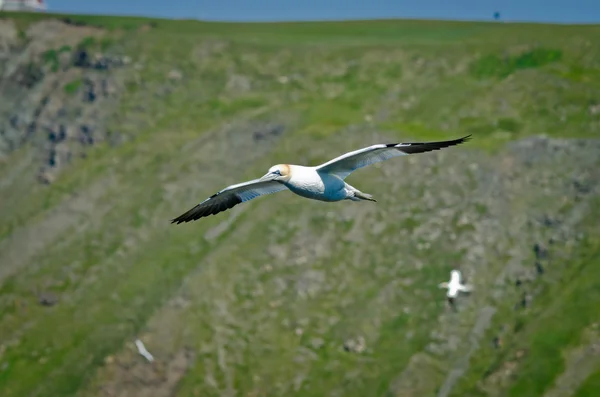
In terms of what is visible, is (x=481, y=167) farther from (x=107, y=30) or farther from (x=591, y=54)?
(x=107, y=30)

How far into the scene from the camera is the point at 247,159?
94.4 m

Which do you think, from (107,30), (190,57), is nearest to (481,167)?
(190,57)

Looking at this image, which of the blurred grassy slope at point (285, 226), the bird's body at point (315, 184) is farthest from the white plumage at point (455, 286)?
the bird's body at point (315, 184)

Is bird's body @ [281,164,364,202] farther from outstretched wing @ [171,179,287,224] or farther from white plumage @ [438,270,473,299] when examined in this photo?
white plumage @ [438,270,473,299]

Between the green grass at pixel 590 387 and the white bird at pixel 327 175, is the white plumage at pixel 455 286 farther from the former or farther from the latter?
the white bird at pixel 327 175

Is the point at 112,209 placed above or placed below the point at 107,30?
below

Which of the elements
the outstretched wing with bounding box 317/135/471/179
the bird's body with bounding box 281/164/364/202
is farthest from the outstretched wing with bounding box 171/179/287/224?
the outstretched wing with bounding box 317/135/471/179

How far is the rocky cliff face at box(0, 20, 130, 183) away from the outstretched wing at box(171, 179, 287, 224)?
228 feet

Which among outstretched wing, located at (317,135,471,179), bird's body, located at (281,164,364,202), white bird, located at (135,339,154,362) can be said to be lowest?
white bird, located at (135,339,154,362)

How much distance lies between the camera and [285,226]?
8544cm

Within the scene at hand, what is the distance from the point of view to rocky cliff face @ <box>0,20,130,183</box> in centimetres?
11075

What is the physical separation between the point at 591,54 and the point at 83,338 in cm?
5458

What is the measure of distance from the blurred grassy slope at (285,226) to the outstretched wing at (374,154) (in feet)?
117

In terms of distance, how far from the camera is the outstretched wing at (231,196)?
3788 centimetres
